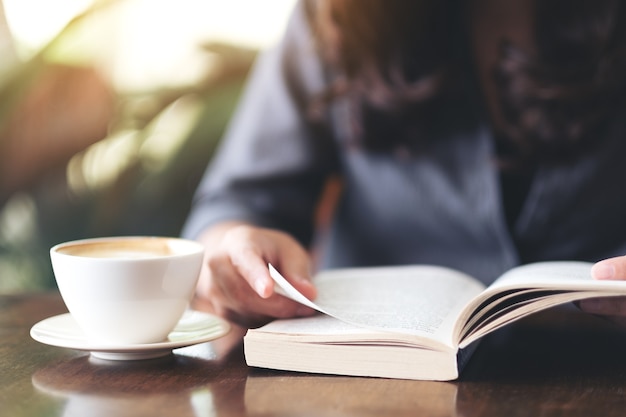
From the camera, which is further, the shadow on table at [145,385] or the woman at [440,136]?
the woman at [440,136]

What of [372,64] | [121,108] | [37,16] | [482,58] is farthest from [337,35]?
[37,16]

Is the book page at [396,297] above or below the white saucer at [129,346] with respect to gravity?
below

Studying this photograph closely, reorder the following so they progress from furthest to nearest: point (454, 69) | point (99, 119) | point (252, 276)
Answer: point (99, 119), point (454, 69), point (252, 276)

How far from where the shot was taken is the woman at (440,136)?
3.40 ft

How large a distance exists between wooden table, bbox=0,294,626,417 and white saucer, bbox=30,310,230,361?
1cm

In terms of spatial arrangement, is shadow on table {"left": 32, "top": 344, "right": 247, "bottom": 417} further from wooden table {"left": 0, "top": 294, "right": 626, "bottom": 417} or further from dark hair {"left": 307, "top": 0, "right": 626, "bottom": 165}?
dark hair {"left": 307, "top": 0, "right": 626, "bottom": 165}

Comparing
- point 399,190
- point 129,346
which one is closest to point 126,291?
point 129,346

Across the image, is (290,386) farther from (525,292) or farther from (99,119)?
(99,119)

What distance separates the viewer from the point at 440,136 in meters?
1.12

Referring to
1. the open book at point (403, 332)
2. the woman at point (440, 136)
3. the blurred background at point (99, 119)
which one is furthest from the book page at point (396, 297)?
the blurred background at point (99, 119)

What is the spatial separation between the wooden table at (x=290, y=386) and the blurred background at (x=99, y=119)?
92 cm

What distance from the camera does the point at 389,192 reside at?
116 centimetres

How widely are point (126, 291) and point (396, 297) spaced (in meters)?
0.26

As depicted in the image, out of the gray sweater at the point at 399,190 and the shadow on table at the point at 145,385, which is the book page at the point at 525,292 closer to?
the shadow on table at the point at 145,385
